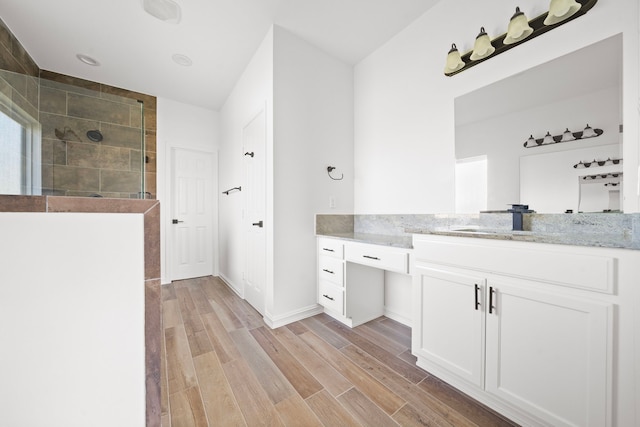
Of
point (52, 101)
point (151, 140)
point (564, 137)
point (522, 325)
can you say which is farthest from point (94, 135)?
point (151, 140)

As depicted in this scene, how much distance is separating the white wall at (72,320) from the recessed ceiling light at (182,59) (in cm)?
255

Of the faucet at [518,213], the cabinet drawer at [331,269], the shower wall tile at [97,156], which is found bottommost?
the cabinet drawer at [331,269]

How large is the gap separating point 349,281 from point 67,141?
195 centimetres

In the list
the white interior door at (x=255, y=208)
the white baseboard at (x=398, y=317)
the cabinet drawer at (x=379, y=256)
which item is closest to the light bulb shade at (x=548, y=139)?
the cabinet drawer at (x=379, y=256)

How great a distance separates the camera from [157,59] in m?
2.62

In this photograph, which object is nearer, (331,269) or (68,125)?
(68,125)

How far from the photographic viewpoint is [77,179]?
849 millimetres

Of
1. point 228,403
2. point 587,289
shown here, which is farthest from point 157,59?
point 587,289

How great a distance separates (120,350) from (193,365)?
3.21 ft

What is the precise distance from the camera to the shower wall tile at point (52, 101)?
933 mm

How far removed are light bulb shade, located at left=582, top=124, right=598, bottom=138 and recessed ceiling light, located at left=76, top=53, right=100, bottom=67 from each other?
4.35 m

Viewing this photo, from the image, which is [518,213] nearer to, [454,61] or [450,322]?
[450,322]

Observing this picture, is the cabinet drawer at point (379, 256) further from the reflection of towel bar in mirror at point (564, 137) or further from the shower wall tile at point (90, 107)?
the shower wall tile at point (90, 107)

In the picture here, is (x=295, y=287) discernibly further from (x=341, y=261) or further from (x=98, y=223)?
(x=98, y=223)
